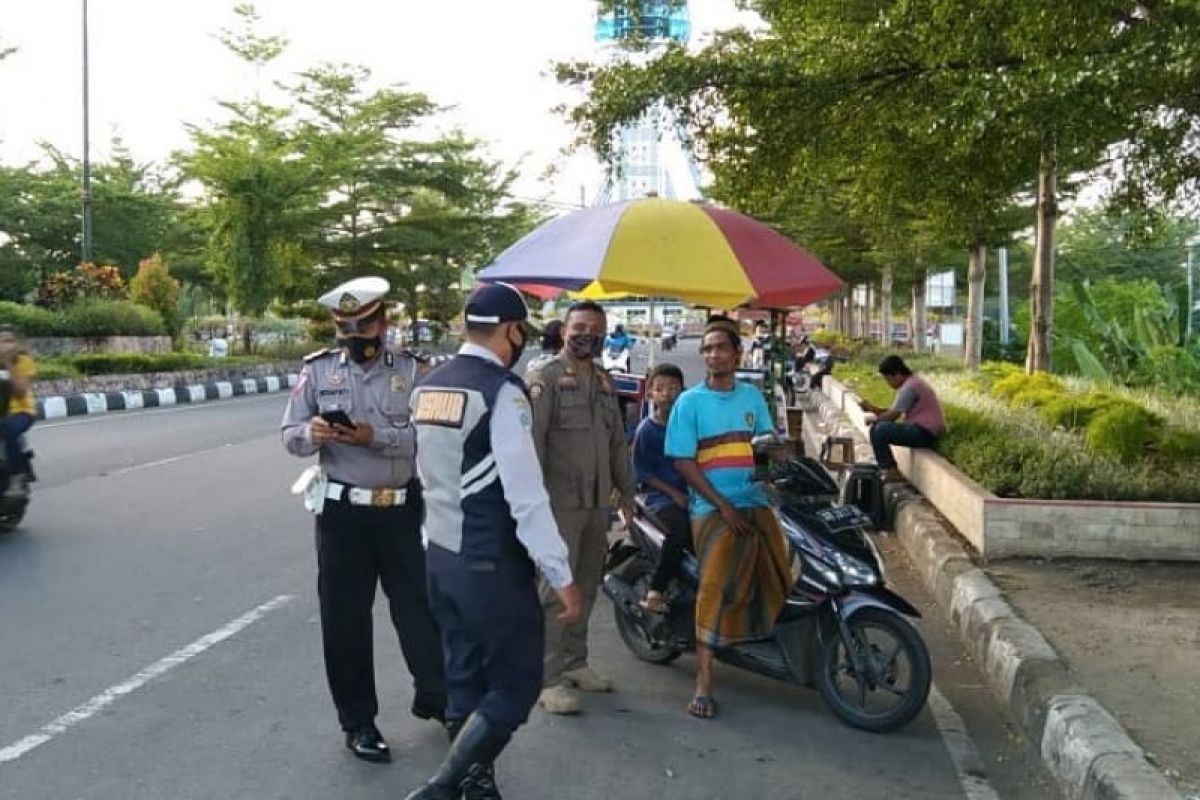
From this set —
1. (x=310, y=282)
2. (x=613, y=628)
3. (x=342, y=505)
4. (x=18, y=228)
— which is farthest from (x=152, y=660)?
(x=18, y=228)

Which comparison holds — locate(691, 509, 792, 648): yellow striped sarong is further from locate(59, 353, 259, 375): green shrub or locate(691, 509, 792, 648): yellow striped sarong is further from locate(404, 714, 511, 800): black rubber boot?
locate(59, 353, 259, 375): green shrub

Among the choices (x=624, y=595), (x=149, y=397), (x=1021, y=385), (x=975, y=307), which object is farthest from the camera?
(x=149, y=397)

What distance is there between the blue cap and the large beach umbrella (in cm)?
161

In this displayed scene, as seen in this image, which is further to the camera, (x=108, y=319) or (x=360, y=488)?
(x=108, y=319)

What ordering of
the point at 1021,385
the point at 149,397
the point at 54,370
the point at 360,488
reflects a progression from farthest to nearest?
the point at 149,397 → the point at 54,370 → the point at 1021,385 → the point at 360,488

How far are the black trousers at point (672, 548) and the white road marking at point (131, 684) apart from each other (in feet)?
7.33

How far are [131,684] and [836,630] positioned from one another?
305cm

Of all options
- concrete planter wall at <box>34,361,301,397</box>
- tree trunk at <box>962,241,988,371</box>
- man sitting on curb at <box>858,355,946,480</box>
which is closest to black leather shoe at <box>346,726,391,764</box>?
man sitting on curb at <box>858,355,946,480</box>

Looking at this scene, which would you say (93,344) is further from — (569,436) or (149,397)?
(569,436)

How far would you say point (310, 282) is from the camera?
125 ft

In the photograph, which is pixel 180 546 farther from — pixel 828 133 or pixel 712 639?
pixel 828 133

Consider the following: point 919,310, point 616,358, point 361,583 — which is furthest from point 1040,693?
point 919,310

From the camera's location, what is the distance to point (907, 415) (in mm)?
10500

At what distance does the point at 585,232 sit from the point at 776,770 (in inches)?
103
